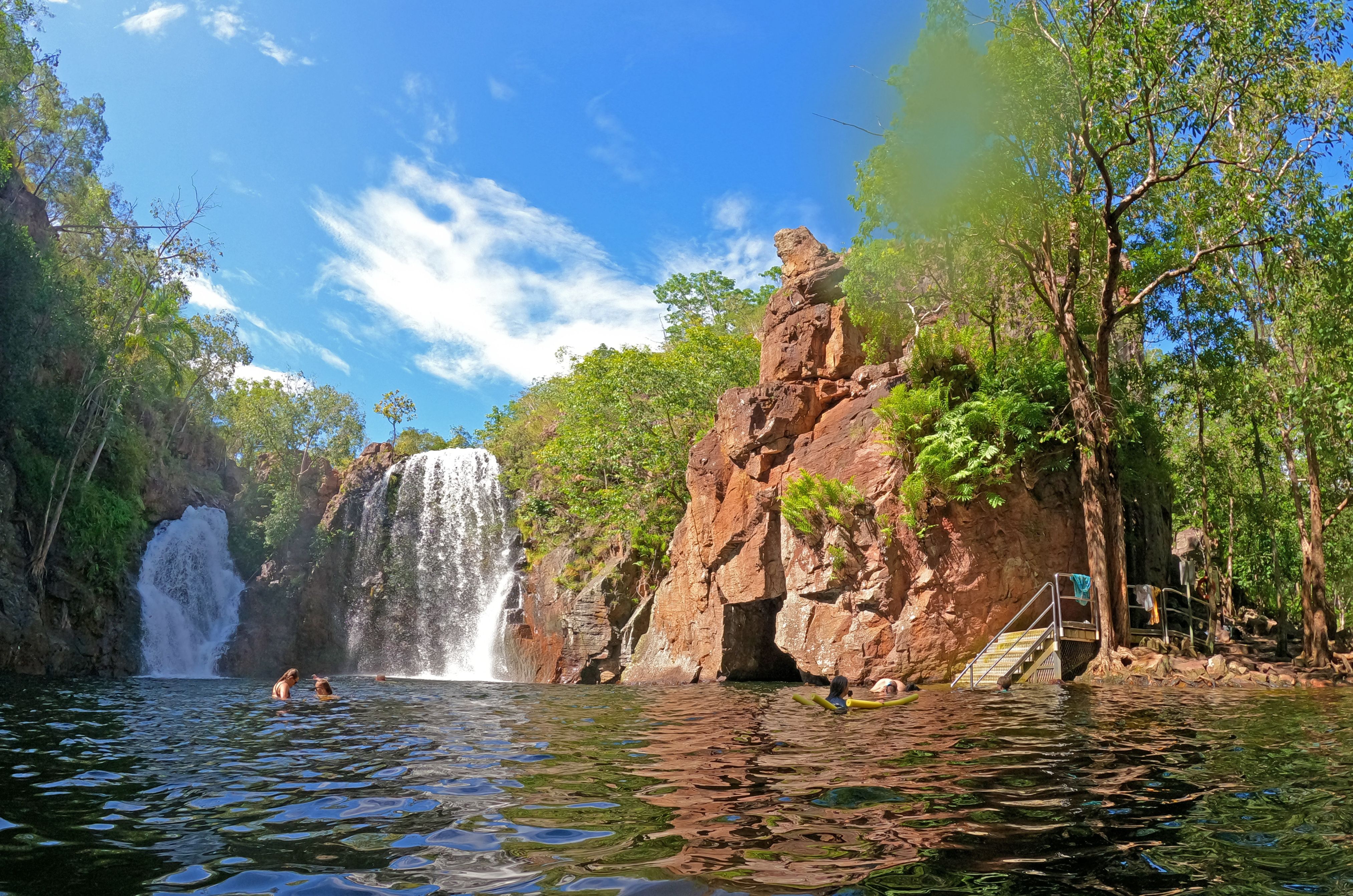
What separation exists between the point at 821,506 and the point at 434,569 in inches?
889

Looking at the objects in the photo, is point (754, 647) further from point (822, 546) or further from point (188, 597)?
point (188, 597)

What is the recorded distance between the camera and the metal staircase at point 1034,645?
682 inches

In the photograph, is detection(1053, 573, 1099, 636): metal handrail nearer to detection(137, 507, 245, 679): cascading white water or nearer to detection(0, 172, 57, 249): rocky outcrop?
A: detection(137, 507, 245, 679): cascading white water

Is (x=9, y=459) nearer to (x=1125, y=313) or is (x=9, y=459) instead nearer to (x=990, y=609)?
(x=990, y=609)

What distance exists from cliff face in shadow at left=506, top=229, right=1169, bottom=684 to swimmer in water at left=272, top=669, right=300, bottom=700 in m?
12.1

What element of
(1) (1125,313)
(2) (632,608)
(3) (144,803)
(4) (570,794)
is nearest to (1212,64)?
(1) (1125,313)

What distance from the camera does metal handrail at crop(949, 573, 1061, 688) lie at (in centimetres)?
1767

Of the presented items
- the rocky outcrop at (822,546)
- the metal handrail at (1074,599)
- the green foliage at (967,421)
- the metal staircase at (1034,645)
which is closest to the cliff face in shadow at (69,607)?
the rocky outcrop at (822,546)

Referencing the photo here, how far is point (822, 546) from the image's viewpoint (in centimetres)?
2134

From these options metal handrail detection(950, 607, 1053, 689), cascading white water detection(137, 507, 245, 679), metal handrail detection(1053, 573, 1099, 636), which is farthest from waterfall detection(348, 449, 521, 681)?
metal handrail detection(1053, 573, 1099, 636)

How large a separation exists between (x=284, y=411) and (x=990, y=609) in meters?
42.6

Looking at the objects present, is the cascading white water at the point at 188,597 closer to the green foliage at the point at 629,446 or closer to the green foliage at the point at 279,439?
the green foliage at the point at 279,439

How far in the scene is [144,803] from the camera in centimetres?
530

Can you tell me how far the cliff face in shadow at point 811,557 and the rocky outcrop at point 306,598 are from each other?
1266cm
